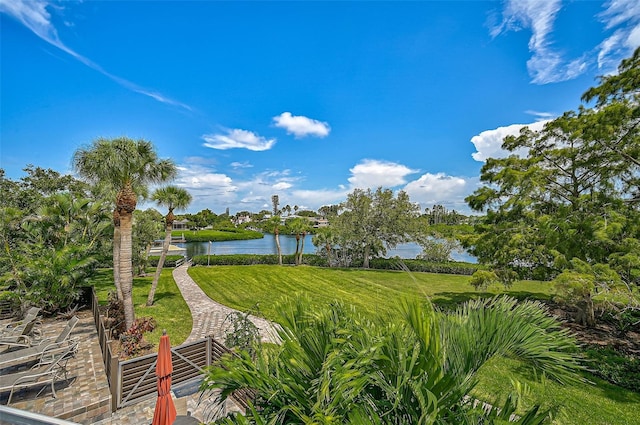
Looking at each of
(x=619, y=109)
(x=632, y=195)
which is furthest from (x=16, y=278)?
(x=632, y=195)

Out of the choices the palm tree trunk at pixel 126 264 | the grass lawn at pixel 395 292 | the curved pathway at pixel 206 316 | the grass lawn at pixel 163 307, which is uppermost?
the palm tree trunk at pixel 126 264

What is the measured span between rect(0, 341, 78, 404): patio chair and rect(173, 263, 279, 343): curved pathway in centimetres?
297

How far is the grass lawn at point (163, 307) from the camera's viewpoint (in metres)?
8.95

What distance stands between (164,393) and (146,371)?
2253 mm

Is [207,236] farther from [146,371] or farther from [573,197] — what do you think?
[573,197]

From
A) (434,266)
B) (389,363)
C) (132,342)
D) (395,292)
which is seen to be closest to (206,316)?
(132,342)

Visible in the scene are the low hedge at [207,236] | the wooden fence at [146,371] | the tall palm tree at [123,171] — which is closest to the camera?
the wooden fence at [146,371]

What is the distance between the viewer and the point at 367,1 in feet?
25.7

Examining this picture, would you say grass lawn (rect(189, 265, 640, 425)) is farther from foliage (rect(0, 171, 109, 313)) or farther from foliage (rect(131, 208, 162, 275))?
foliage (rect(0, 171, 109, 313))

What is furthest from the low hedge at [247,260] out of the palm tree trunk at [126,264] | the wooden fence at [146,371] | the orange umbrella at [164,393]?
the orange umbrella at [164,393]

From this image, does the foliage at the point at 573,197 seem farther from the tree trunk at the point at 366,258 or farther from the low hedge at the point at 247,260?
the low hedge at the point at 247,260

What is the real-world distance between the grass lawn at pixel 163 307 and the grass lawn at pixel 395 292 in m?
1.89

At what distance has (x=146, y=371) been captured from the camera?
17.5 ft

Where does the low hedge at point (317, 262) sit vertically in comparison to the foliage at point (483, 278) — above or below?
below
